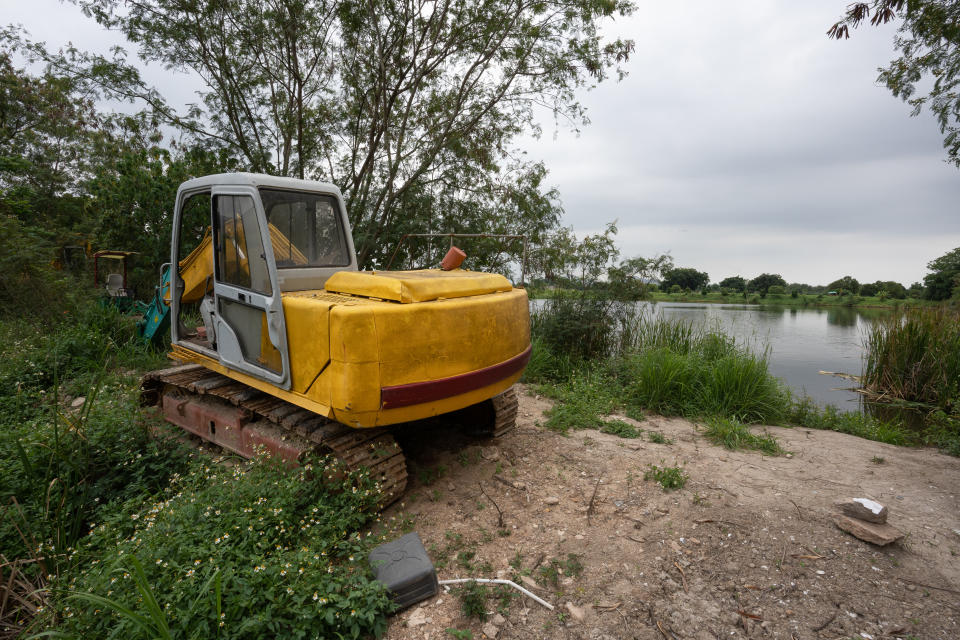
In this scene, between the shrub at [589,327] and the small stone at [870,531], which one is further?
the shrub at [589,327]

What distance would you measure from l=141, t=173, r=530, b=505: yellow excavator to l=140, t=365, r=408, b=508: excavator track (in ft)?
0.04

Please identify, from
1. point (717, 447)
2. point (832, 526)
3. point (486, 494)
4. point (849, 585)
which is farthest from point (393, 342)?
point (717, 447)

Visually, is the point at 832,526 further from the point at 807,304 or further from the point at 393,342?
the point at 807,304

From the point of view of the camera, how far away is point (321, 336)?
261 centimetres

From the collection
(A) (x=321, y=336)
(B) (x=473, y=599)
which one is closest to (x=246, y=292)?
(A) (x=321, y=336)

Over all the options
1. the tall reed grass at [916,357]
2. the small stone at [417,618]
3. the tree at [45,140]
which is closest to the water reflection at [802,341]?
the tall reed grass at [916,357]

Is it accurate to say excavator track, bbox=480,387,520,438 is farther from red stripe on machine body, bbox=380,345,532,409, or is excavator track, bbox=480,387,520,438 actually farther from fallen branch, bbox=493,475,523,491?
red stripe on machine body, bbox=380,345,532,409

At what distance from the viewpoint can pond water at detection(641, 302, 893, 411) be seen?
653cm

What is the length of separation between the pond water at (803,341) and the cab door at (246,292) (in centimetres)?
623

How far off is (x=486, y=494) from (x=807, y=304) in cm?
1101

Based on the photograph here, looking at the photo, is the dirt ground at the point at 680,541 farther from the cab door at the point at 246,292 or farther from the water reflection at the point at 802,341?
the water reflection at the point at 802,341

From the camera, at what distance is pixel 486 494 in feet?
10.8

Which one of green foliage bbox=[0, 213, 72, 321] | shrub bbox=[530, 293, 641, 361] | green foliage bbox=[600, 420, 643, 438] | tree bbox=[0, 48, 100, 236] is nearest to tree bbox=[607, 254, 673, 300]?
shrub bbox=[530, 293, 641, 361]

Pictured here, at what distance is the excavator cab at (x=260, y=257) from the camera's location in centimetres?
302
